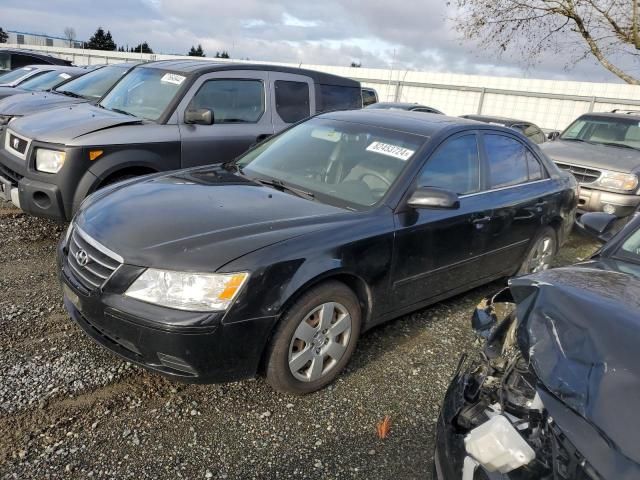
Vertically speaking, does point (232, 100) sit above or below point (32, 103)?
above

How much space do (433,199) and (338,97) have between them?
393 cm

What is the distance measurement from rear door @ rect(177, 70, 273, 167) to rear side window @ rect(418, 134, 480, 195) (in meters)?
2.65

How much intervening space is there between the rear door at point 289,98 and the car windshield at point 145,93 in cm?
110

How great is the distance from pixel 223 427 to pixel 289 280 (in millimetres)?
871

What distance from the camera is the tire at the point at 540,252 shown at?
4.81m

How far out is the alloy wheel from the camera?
2.87 meters

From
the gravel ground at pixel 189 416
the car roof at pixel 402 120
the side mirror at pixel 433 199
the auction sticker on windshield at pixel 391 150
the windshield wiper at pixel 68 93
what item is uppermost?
the car roof at pixel 402 120

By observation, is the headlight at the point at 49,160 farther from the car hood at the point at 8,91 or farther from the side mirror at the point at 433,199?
A: the car hood at the point at 8,91

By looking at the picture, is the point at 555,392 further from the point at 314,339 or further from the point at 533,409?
the point at 314,339

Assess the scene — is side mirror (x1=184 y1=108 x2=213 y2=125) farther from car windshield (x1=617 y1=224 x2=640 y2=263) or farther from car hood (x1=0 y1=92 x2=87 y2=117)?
car windshield (x1=617 y1=224 x2=640 y2=263)

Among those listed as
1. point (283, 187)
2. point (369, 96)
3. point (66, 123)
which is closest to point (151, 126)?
point (66, 123)

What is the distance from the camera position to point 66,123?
4.90 m

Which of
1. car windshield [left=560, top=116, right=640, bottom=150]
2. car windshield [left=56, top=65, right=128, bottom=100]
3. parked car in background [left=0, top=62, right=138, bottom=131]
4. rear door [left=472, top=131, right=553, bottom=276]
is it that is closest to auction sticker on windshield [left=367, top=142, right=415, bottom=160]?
rear door [left=472, top=131, right=553, bottom=276]

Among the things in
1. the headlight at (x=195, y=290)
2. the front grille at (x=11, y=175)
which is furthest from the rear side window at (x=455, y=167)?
the front grille at (x=11, y=175)
